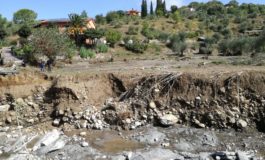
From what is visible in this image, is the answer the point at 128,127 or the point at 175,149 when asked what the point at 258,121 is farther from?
the point at 128,127

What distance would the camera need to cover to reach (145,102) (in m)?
19.8

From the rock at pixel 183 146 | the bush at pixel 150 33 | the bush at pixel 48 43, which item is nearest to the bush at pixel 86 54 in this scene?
the bush at pixel 48 43

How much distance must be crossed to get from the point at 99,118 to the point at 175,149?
391cm

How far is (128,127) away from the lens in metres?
19.3

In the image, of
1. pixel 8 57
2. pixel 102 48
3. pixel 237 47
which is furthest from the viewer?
pixel 102 48

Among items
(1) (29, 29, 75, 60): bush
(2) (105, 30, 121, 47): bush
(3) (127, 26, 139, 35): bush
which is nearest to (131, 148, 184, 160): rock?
(1) (29, 29, 75, 60): bush

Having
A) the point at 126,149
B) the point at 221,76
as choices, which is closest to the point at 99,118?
the point at 126,149

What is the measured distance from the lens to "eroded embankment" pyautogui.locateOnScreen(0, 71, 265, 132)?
1859cm

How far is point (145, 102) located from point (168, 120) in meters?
1.38

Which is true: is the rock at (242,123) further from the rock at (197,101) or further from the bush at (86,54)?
the bush at (86,54)

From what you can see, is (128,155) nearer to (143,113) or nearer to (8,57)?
(143,113)

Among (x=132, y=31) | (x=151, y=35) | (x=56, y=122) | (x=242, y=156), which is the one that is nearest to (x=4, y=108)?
(x=56, y=122)

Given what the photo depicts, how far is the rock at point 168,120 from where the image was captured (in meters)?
19.0

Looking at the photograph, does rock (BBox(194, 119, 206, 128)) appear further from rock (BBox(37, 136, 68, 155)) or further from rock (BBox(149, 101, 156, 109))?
rock (BBox(37, 136, 68, 155))
